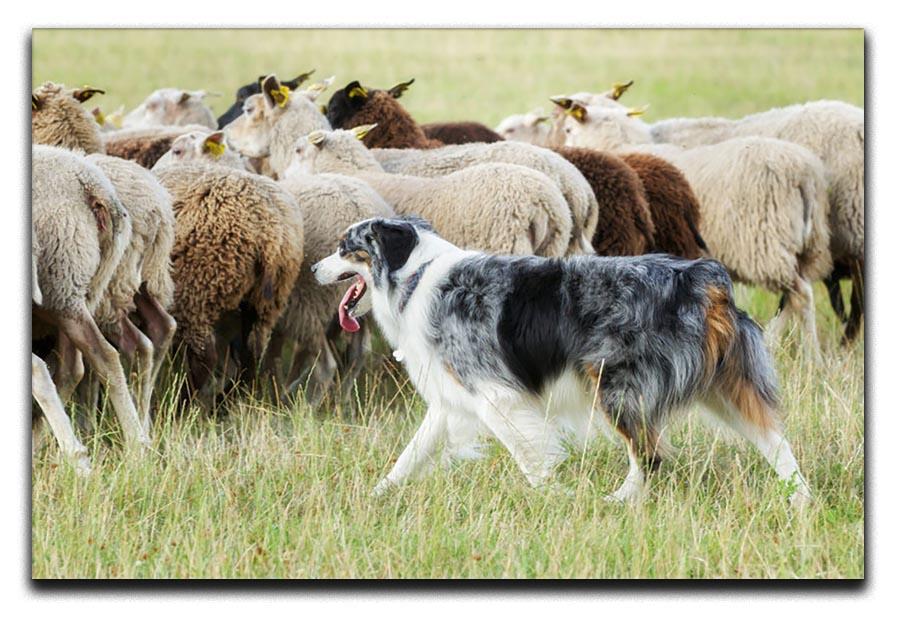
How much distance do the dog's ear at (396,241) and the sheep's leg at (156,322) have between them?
5.05ft

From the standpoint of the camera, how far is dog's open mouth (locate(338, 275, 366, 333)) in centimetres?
555

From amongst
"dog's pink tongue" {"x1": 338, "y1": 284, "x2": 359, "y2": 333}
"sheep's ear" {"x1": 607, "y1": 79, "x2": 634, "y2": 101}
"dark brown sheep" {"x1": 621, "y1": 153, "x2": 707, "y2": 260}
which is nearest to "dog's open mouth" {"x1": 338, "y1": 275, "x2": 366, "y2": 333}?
"dog's pink tongue" {"x1": 338, "y1": 284, "x2": 359, "y2": 333}

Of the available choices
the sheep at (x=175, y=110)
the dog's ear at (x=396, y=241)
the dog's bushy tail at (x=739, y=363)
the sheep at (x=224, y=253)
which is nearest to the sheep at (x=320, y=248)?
the sheep at (x=224, y=253)

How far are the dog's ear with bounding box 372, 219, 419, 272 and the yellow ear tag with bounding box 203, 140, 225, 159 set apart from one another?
2734mm

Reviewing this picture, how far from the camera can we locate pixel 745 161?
28.1ft

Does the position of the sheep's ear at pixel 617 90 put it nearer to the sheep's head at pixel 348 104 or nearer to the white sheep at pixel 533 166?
the sheep's head at pixel 348 104

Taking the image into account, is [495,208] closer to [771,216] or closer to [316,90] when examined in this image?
[771,216]

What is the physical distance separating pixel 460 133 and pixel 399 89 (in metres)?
1.16

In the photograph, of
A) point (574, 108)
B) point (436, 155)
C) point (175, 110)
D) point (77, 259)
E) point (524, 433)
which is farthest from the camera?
point (175, 110)

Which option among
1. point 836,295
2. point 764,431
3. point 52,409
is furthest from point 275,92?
point 764,431

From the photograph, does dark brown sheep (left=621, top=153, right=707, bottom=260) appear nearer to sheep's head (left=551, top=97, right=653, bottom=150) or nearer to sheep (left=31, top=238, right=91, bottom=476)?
sheep's head (left=551, top=97, right=653, bottom=150)

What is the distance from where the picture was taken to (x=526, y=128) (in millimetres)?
11102

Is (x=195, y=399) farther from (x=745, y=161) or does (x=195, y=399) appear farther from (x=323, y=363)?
(x=745, y=161)
